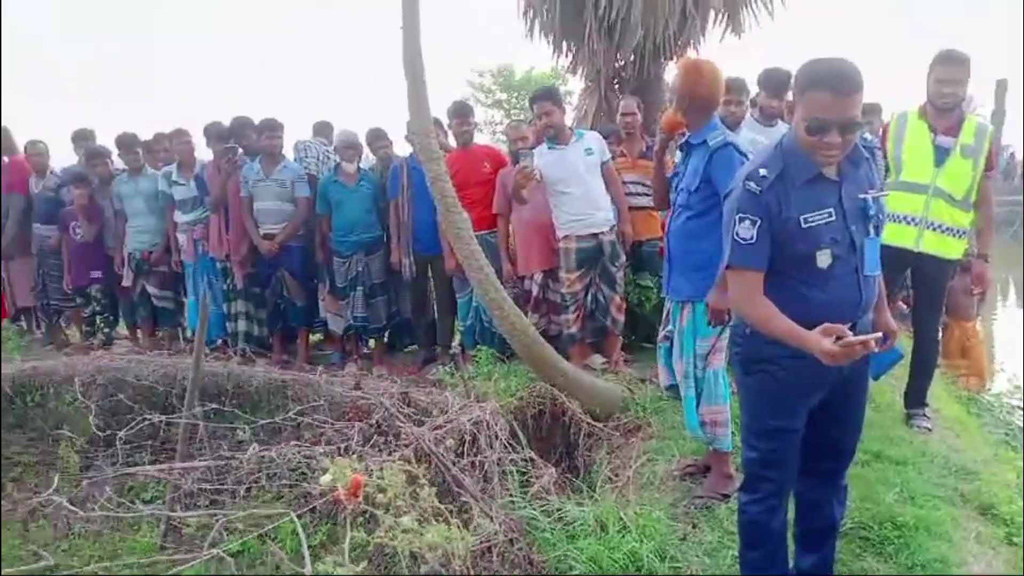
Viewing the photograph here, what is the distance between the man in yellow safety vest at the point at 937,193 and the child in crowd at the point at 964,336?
53 centimetres

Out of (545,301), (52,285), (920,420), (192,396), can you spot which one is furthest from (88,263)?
(920,420)

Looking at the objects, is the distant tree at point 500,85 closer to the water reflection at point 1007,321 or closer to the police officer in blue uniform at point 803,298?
the water reflection at point 1007,321

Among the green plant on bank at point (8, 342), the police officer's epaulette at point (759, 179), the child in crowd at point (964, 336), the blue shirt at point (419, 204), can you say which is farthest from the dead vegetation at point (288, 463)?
the child in crowd at point (964, 336)

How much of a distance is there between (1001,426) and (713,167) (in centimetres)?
170

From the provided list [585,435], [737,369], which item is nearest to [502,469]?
[585,435]

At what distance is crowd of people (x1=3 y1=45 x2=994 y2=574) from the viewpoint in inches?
97.7

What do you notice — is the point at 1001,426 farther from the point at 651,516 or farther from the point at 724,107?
the point at 724,107

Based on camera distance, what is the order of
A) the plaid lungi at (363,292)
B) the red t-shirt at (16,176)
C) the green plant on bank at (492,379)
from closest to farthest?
the red t-shirt at (16,176), the green plant on bank at (492,379), the plaid lungi at (363,292)

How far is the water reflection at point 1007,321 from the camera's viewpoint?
10.7ft

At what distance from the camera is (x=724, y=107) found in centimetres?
466

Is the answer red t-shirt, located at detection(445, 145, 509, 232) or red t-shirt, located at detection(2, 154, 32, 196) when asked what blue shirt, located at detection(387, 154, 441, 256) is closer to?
red t-shirt, located at detection(445, 145, 509, 232)

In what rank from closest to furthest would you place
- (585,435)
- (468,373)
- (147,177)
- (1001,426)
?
(1001,426), (585,435), (468,373), (147,177)

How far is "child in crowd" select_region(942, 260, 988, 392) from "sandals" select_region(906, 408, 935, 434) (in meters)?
0.46

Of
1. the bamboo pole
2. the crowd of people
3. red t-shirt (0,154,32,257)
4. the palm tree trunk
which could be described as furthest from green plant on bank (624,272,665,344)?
red t-shirt (0,154,32,257)
